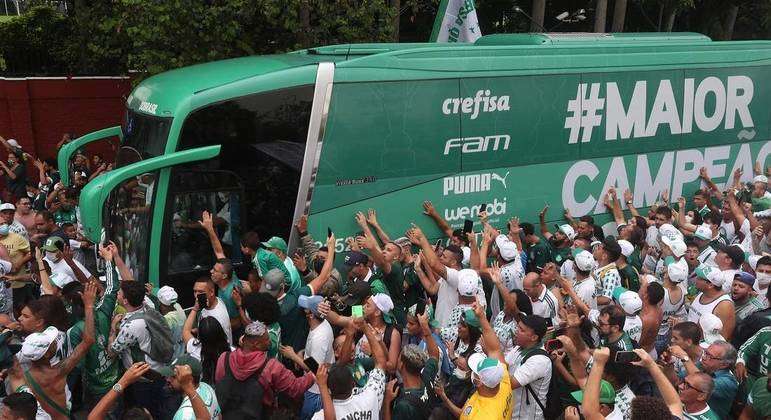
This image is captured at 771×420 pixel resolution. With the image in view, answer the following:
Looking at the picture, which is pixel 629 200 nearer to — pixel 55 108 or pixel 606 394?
pixel 606 394

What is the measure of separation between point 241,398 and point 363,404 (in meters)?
0.87

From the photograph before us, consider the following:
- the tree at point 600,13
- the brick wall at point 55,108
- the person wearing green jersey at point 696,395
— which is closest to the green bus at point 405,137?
the person wearing green jersey at point 696,395

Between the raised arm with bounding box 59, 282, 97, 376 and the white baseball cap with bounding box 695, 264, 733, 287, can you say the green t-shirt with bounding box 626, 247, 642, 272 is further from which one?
the raised arm with bounding box 59, 282, 97, 376

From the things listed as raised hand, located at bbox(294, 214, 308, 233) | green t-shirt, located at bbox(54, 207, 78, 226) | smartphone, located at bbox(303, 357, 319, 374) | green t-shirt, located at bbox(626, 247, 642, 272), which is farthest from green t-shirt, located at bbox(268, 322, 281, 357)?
green t-shirt, located at bbox(54, 207, 78, 226)

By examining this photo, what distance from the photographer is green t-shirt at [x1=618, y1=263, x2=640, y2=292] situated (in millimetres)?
7551

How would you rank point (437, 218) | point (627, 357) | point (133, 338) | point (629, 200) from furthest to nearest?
point (629, 200), point (437, 218), point (133, 338), point (627, 357)

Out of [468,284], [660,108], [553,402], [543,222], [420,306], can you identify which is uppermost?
[660,108]

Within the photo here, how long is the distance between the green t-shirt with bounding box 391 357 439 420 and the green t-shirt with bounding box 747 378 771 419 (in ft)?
7.22

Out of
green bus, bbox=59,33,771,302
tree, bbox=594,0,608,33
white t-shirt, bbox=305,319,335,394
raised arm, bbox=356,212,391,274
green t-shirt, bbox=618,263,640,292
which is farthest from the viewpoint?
tree, bbox=594,0,608,33

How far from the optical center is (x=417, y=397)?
16.9 ft

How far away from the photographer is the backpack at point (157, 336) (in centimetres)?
569

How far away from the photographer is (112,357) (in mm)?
5789

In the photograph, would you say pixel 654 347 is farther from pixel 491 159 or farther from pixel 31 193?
pixel 31 193

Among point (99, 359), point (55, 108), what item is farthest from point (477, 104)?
point (55, 108)
